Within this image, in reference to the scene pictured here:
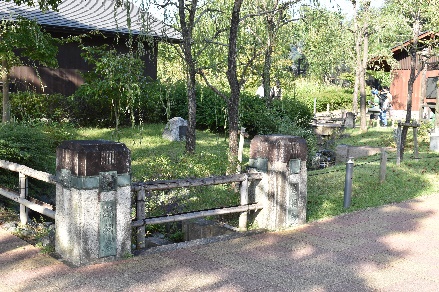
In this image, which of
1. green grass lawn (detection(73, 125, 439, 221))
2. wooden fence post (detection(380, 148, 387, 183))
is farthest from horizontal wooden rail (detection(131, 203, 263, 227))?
wooden fence post (detection(380, 148, 387, 183))

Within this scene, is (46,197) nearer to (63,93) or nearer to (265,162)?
(265,162)

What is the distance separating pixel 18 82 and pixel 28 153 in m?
13.8

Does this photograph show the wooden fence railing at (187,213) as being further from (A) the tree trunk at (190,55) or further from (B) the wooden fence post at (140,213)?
(A) the tree trunk at (190,55)

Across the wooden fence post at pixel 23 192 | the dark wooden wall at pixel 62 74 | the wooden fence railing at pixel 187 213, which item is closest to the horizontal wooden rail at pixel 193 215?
the wooden fence railing at pixel 187 213

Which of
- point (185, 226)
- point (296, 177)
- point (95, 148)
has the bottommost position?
point (185, 226)

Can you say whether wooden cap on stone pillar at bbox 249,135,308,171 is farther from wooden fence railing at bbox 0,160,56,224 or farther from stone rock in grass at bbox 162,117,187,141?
stone rock in grass at bbox 162,117,187,141

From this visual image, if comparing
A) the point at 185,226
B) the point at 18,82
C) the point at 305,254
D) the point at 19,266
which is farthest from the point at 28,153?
the point at 18,82

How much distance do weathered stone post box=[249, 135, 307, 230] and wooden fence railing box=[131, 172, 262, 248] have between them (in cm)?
15

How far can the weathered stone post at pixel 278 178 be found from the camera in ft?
27.5

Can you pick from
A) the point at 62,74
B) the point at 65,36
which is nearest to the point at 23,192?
the point at 62,74

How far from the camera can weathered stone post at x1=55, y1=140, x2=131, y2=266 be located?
21.3 feet

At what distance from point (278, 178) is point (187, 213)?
4.94 ft

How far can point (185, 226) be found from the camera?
29.6 ft

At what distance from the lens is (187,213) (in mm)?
7676
